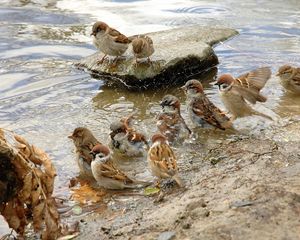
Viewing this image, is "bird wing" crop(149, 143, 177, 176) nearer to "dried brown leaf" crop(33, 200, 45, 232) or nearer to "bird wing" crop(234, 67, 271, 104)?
"dried brown leaf" crop(33, 200, 45, 232)

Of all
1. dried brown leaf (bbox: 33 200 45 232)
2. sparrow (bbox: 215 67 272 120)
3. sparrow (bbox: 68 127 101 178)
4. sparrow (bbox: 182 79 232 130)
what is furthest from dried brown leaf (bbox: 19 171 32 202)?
sparrow (bbox: 215 67 272 120)

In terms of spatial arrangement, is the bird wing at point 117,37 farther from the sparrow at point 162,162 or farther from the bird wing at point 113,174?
the bird wing at point 113,174

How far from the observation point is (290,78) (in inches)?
385

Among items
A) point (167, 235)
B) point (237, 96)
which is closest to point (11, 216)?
point (167, 235)

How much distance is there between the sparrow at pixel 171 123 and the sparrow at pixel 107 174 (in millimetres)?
1226

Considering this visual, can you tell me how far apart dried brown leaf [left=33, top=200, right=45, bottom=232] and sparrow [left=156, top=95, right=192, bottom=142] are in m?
2.86

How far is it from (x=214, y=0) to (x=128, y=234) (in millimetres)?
11314

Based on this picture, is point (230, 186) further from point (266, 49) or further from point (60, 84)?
point (266, 49)

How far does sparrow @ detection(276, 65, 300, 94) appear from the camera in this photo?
9.74 meters

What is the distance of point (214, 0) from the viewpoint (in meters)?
15.8

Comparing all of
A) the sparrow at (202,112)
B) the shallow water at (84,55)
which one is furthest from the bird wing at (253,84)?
the sparrow at (202,112)

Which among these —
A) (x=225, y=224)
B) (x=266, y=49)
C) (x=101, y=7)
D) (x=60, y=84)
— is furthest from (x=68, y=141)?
(x=101, y=7)

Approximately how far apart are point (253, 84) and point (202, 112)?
1005 millimetres

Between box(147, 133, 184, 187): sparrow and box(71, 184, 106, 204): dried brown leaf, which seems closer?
box(147, 133, 184, 187): sparrow
